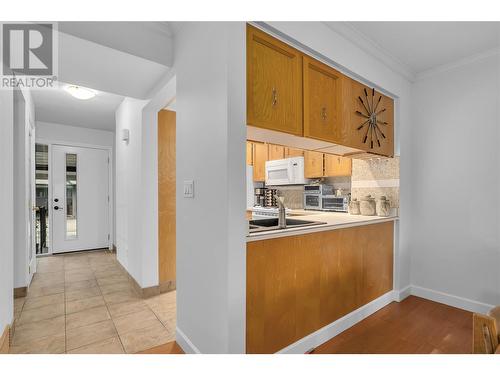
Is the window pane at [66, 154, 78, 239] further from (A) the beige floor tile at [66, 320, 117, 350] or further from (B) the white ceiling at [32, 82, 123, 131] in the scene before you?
(A) the beige floor tile at [66, 320, 117, 350]

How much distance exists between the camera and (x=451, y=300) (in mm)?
2588

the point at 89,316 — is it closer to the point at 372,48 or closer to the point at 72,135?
the point at 372,48

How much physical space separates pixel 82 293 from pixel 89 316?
0.68 meters

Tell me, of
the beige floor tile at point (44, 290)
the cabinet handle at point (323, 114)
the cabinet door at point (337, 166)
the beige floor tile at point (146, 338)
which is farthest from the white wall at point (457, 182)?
the beige floor tile at point (44, 290)

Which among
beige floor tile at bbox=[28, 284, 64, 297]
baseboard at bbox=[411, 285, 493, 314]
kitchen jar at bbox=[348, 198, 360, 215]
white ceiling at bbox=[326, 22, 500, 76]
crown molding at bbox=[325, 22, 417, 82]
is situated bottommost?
beige floor tile at bbox=[28, 284, 64, 297]

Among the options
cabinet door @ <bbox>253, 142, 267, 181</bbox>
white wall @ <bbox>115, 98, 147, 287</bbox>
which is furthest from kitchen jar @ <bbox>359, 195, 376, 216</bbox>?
white wall @ <bbox>115, 98, 147, 287</bbox>

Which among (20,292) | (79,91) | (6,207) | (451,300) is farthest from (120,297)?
(451,300)

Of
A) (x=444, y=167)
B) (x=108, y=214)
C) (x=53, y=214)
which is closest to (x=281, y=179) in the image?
(x=444, y=167)

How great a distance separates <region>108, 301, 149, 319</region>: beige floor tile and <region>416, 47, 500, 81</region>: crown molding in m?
3.72

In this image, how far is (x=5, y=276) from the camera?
1792mm

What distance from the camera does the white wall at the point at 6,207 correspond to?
1706 millimetres

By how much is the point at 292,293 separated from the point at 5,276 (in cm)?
196

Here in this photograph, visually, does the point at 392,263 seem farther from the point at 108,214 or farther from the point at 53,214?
the point at 53,214

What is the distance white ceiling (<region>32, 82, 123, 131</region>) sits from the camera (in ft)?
11.1
